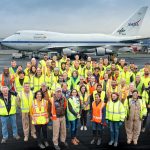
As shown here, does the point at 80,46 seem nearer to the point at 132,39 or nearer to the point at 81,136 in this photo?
the point at 132,39

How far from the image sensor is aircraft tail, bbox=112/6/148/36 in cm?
4322

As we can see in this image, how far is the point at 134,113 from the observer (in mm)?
7848

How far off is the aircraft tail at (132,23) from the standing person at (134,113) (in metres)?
36.2

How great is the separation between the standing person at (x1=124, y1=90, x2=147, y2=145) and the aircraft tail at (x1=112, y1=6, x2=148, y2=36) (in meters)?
36.2

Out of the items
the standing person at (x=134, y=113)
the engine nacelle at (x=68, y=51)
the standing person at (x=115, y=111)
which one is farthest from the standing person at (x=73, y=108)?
the engine nacelle at (x=68, y=51)

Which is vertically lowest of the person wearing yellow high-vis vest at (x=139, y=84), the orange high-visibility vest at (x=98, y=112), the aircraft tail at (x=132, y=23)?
the orange high-visibility vest at (x=98, y=112)

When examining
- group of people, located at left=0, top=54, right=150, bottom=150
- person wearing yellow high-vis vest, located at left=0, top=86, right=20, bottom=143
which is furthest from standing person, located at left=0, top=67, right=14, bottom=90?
person wearing yellow high-vis vest, located at left=0, top=86, right=20, bottom=143

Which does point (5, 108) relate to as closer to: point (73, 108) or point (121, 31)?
point (73, 108)

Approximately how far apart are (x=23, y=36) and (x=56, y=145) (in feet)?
104

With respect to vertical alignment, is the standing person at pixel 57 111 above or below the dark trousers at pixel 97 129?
above

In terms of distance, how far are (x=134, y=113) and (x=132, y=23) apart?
37144 millimetres

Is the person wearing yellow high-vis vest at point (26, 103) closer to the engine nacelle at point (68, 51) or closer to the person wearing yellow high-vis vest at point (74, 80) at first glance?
the person wearing yellow high-vis vest at point (74, 80)

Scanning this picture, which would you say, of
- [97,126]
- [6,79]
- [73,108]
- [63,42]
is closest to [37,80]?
[6,79]

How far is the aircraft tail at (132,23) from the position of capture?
142ft
